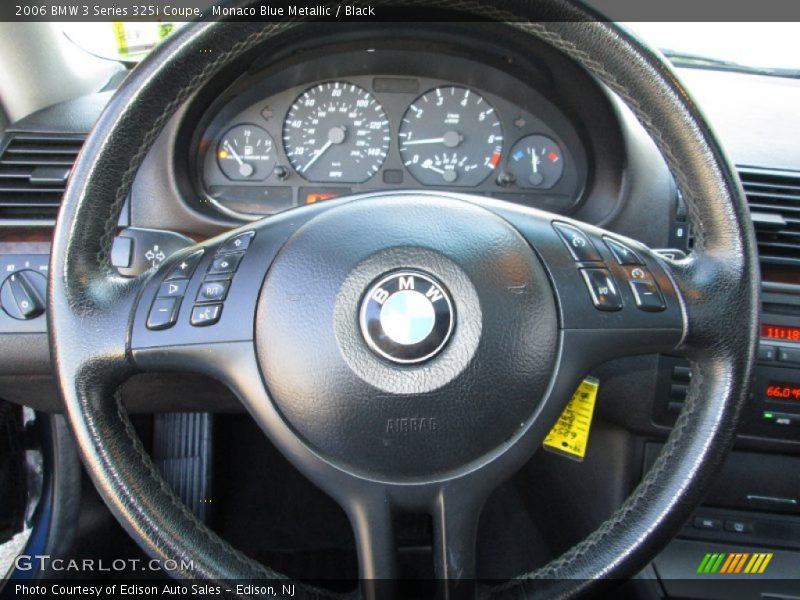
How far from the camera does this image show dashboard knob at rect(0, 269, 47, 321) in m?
1.41

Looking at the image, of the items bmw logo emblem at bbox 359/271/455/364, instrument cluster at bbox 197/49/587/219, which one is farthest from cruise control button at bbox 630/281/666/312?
instrument cluster at bbox 197/49/587/219

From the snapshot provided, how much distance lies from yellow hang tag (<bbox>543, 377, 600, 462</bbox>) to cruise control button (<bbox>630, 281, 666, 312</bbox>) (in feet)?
1.22

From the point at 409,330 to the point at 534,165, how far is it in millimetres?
976

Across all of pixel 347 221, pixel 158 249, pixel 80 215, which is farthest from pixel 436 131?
pixel 80 215

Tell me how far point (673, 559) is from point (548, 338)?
94 cm

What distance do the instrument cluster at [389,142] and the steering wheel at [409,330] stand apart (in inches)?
29.5

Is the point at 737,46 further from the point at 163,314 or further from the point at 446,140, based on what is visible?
the point at 163,314

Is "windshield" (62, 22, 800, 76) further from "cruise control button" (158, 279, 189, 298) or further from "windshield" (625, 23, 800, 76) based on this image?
"cruise control button" (158, 279, 189, 298)

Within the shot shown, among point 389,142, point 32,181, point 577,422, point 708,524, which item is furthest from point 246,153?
point 708,524

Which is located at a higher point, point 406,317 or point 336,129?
point 336,129

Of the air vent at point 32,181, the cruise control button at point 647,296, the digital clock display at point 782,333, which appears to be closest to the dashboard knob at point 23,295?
the air vent at point 32,181

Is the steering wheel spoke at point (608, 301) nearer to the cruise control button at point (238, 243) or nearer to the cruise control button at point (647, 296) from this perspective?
the cruise control button at point (647, 296)

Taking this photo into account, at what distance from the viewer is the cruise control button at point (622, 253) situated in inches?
40.6

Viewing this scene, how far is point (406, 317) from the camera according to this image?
93cm
